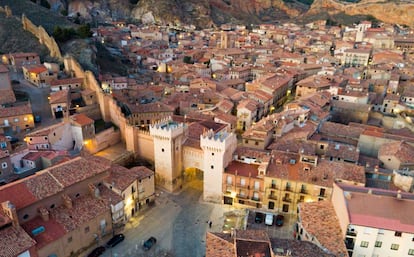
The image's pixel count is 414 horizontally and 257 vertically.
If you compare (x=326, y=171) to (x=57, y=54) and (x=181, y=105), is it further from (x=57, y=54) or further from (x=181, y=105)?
(x=57, y=54)

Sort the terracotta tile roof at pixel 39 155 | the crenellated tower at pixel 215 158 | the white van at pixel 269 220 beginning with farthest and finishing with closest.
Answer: the terracotta tile roof at pixel 39 155
the crenellated tower at pixel 215 158
the white van at pixel 269 220

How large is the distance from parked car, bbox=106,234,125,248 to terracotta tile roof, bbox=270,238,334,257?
48.9 feet

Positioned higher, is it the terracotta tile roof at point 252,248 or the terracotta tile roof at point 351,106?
the terracotta tile roof at point 351,106

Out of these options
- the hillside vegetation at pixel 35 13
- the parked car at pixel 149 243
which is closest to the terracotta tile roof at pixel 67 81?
the hillside vegetation at pixel 35 13

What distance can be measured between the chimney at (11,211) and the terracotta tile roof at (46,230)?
1.76 metres

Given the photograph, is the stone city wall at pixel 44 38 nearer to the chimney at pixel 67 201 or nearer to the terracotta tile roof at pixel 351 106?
the chimney at pixel 67 201

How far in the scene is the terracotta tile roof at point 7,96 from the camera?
50.8 meters

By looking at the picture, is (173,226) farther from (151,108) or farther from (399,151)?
(399,151)

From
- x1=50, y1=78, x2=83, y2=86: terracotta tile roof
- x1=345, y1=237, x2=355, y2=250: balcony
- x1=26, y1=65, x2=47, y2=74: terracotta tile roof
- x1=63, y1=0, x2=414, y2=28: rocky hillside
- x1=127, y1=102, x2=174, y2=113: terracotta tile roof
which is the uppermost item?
x1=63, y1=0, x2=414, y2=28: rocky hillside

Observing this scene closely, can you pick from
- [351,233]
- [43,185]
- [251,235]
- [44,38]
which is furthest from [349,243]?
[44,38]

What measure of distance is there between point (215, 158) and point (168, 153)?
6.04m

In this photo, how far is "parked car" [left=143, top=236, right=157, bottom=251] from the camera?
3184cm

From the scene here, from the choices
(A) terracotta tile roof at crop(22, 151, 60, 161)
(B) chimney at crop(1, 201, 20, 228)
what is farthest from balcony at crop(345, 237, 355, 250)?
(A) terracotta tile roof at crop(22, 151, 60, 161)

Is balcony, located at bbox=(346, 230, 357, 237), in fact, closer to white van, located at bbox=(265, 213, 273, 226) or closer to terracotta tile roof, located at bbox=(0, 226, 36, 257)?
white van, located at bbox=(265, 213, 273, 226)
